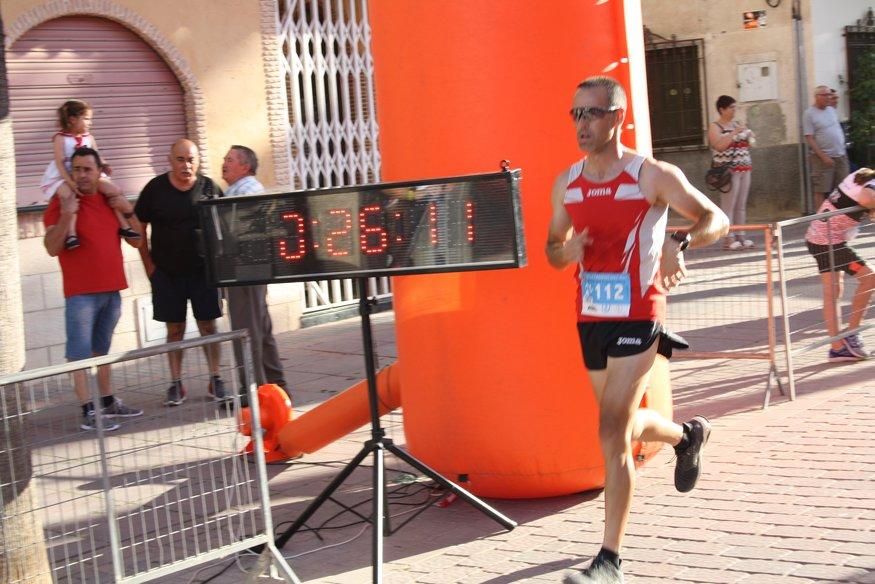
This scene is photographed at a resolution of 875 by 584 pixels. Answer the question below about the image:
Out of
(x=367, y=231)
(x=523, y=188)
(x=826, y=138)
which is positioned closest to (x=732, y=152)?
(x=826, y=138)

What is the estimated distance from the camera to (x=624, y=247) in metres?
5.00

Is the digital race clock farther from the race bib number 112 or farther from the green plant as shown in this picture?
the green plant

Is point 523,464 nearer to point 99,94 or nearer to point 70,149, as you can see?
point 70,149

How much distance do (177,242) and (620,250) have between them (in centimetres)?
460

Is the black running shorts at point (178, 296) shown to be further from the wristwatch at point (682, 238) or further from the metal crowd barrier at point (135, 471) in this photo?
the wristwatch at point (682, 238)

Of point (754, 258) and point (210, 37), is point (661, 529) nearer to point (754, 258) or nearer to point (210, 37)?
point (754, 258)

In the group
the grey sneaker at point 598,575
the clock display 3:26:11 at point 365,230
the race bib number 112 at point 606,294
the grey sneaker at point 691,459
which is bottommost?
the grey sneaker at point 598,575

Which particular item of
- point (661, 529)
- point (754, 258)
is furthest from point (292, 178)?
point (661, 529)

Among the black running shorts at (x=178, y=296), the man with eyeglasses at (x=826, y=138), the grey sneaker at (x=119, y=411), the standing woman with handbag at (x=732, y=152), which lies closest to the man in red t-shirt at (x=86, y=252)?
the black running shorts at (x=178, y=296)

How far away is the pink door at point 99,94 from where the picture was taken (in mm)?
9984

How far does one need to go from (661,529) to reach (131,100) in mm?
7113

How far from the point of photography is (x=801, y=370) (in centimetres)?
887

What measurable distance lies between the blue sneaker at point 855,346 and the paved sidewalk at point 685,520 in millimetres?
1160

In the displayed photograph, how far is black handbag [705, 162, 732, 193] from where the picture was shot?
1595 cm
